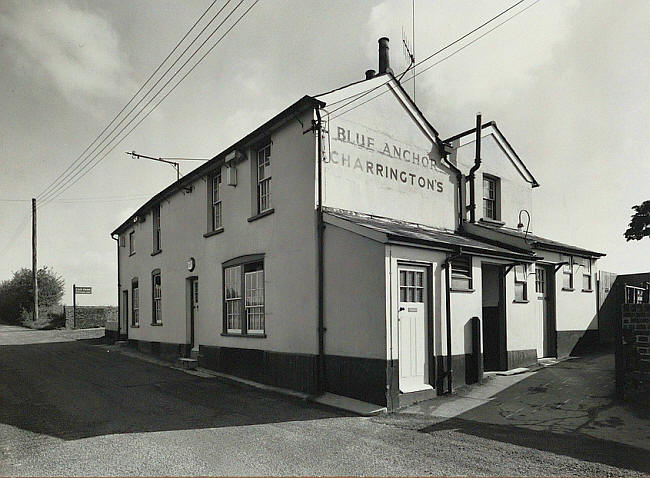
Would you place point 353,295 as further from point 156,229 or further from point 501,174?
point 156,229

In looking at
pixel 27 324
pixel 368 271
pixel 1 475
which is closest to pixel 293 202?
pixel 368 271

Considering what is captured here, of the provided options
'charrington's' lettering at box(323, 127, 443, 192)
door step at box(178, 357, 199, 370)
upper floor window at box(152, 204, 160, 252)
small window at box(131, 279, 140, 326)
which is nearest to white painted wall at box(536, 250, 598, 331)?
'charrington's' lettering at box(323, 127, 443, 192)

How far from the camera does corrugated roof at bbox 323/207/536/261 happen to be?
10212 millimetres

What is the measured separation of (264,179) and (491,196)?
7802 millimetres

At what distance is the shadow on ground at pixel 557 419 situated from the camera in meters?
6.85

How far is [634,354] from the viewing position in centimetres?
923

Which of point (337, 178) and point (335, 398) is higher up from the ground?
point (337, 178)

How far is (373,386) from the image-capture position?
9.77m

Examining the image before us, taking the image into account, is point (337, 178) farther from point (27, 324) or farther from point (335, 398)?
point (27, 324)

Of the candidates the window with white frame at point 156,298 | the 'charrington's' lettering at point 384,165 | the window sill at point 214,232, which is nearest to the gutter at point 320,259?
the 'charrington's' lettering at point 384,165

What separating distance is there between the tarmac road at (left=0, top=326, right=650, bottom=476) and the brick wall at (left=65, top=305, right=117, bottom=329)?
27.6 metres

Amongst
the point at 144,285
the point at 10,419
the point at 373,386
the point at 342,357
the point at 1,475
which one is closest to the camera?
the point at 1,475

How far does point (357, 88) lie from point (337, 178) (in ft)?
7.72

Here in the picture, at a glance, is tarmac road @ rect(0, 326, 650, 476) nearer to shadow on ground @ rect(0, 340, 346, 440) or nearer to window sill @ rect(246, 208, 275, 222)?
shadow on ground @ rect(0, 340, 346, 440)
